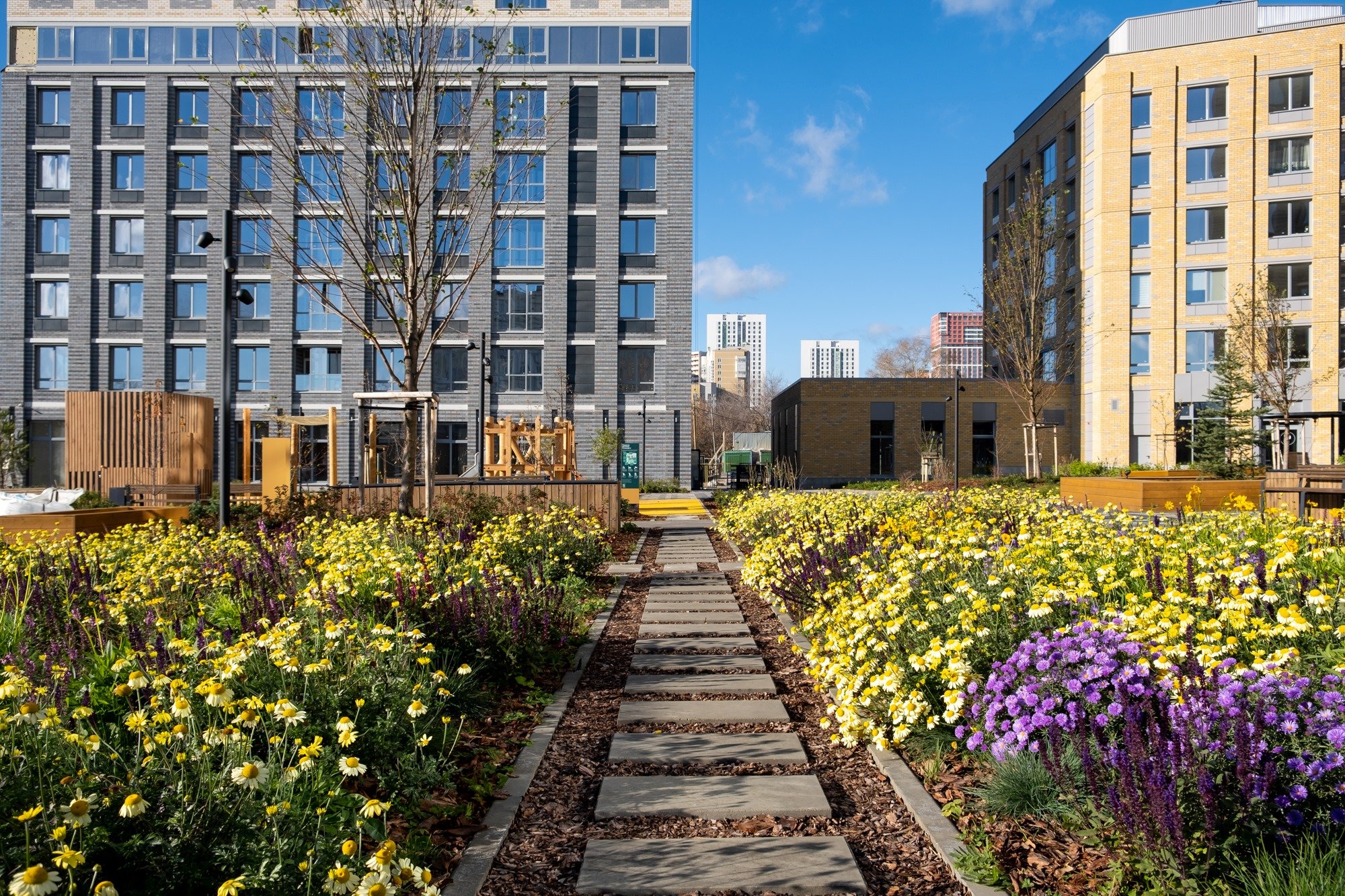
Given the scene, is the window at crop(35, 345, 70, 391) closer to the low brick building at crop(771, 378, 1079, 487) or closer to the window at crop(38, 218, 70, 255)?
the window at crop(38, 218, 70, 255)

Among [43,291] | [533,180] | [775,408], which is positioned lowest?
[775,408]

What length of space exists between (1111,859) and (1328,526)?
16.2 ft

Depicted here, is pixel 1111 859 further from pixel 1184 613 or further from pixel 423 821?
pixel 423 821

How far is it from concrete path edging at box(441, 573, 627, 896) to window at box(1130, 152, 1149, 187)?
131 ft

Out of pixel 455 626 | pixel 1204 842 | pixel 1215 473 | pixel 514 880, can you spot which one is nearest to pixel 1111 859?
pixel 1204 842

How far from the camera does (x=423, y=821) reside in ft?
11.7

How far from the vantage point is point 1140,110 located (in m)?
38.2

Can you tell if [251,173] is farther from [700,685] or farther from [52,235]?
[700,685]

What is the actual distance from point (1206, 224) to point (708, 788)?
138 ft

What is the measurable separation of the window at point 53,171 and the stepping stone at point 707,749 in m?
45.2

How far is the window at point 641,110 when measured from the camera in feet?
125

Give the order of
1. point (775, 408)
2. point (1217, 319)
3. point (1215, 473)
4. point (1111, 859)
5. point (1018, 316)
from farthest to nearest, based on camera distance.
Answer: point (775, 408) → point (1217, 319) → point (1018, 316) → point (1215, 473) → point (1111, 859)

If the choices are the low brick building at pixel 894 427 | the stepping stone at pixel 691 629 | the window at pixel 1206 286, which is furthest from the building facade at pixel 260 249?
A: the stepping stone at pixel 691 629

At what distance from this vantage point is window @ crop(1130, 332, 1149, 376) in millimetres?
38469
